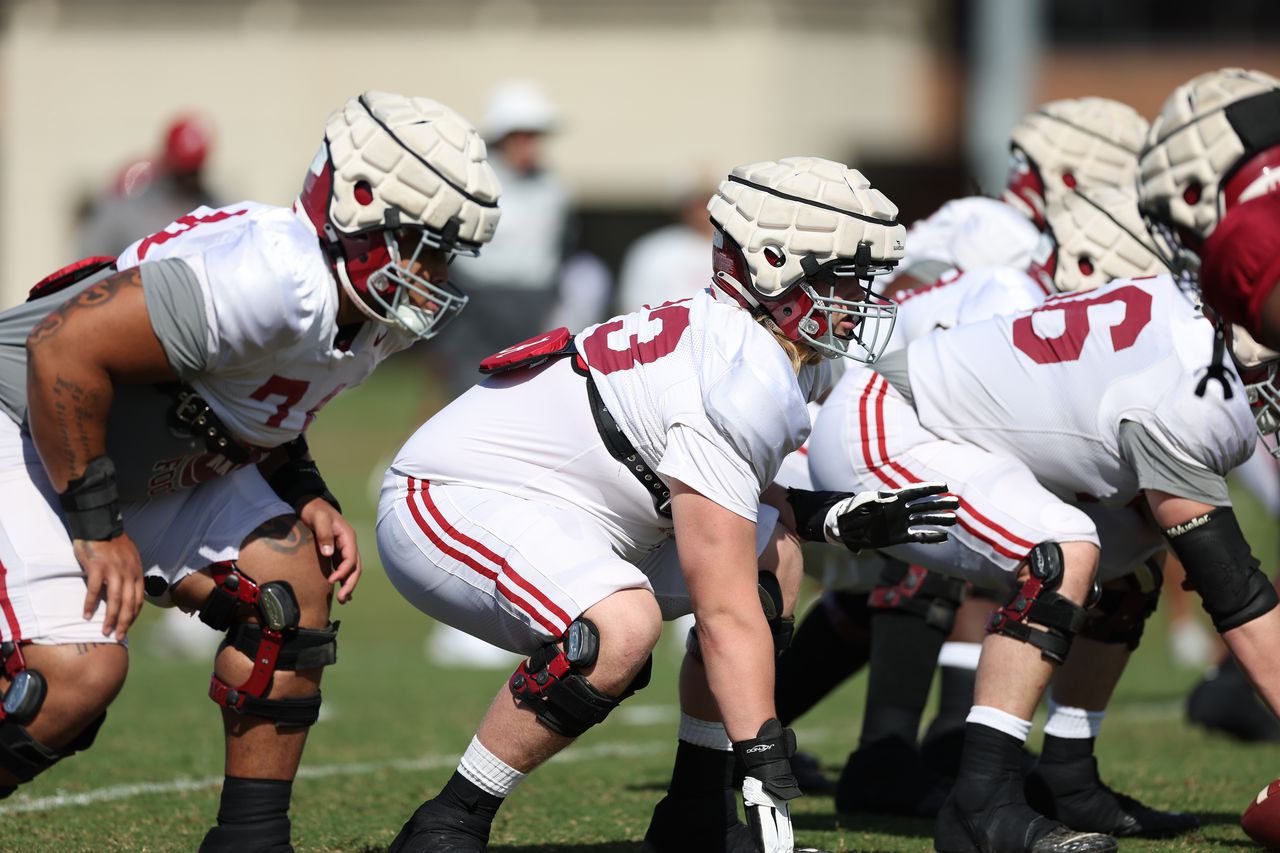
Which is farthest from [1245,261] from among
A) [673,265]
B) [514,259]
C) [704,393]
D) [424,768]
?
[514,259]

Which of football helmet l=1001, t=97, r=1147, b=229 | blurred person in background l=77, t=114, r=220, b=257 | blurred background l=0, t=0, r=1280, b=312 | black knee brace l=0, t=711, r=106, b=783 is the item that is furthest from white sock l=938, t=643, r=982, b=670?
blurred background l=0, t=0, r=1280, b=312

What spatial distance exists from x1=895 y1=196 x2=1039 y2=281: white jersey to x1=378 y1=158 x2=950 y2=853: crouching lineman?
4.87 feet

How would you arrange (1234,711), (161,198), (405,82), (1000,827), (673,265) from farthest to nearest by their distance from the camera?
(405,82)
(673,265)
(161,198)
(1234,711)
(1000,827)

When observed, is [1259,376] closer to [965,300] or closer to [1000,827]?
[1000,827]

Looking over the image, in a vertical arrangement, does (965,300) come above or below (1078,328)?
below

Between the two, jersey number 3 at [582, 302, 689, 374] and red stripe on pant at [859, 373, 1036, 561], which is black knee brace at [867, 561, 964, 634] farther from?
jersey number 3 at [582, 302, 689, 374]

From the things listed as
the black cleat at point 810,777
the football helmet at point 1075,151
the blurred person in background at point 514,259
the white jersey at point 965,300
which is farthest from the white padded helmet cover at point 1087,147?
the blurred person in background at point 514,259

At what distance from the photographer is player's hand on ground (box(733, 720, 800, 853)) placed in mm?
3740

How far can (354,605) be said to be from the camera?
10398mm

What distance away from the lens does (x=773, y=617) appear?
4168 millimetres

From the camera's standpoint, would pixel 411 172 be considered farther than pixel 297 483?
No

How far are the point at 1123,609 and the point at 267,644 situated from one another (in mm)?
2299

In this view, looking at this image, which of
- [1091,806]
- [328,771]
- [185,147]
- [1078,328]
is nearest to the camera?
[1078,328]

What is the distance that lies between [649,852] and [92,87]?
2142 cm
